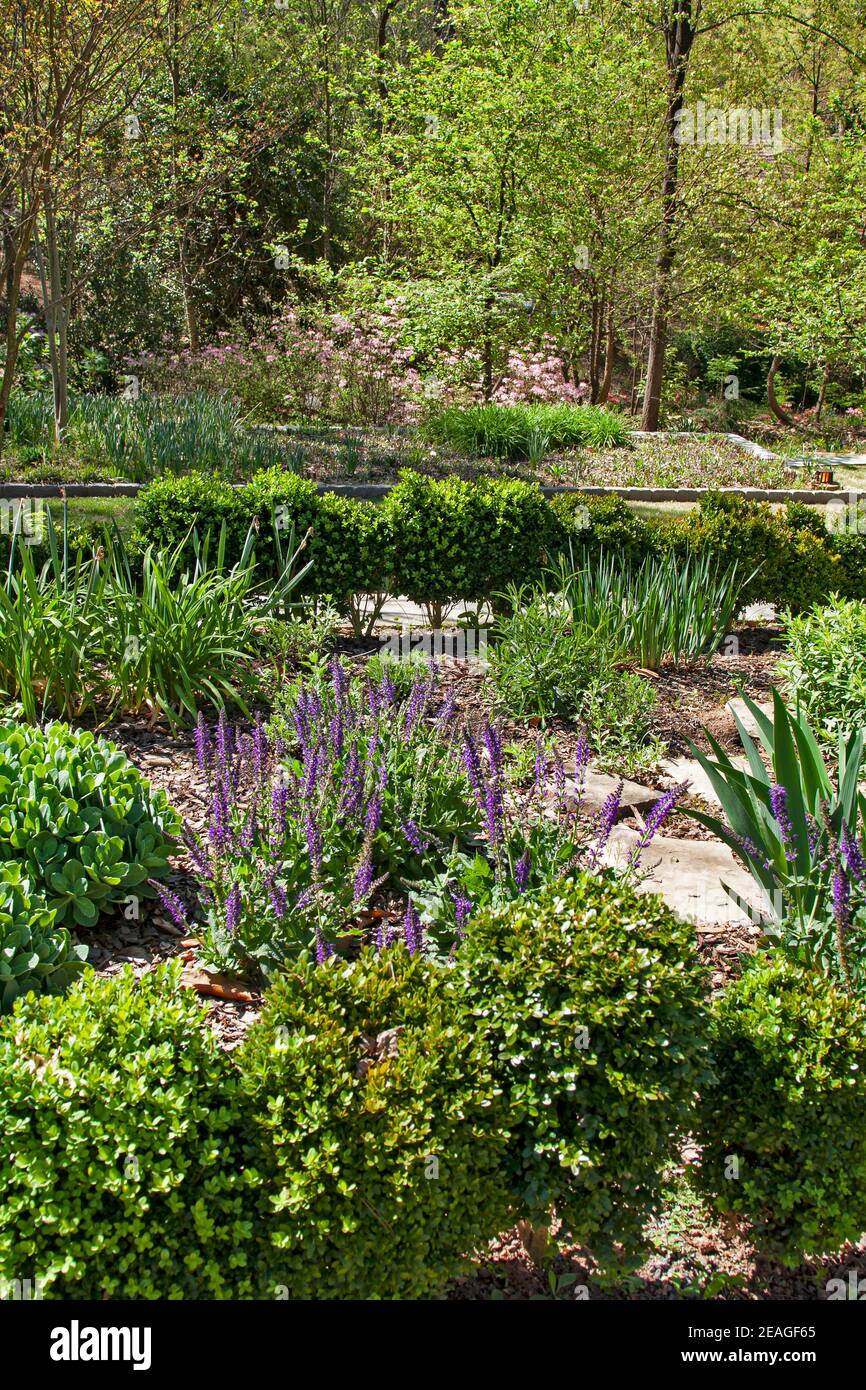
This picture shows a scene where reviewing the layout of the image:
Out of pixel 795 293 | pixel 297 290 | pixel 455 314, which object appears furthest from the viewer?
pixel 297 290

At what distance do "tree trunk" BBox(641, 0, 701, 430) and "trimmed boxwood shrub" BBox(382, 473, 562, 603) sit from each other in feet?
36.3

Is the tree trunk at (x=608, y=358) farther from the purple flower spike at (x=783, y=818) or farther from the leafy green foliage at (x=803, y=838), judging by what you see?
the purple flower spike at (x=783, y=818)

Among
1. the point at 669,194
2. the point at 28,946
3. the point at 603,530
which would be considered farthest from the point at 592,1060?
the point at 669,194

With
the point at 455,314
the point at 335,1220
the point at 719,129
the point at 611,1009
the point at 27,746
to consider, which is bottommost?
the point at 335,1220

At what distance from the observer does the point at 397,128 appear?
18000 mm

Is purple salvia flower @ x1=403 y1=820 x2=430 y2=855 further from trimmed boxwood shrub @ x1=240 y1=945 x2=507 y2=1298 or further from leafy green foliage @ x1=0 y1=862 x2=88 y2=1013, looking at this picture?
leafy green foliage @ x1=0 y1=862 x2=88 y2=1013

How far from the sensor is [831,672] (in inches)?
213

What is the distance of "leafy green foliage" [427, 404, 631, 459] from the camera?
Result: 1290 centimetres

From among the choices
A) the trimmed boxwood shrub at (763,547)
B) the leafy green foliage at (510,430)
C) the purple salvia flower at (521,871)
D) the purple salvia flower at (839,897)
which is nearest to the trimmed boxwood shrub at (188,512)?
the trimmed boxwood shrub at (763,547)

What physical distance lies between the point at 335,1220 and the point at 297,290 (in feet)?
62.1

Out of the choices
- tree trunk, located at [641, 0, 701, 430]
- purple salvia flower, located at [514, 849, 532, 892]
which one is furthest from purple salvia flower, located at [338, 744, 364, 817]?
tree trunk, located at [641, 0, 701, 430]

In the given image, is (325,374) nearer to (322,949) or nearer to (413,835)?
Result: (413,835)
